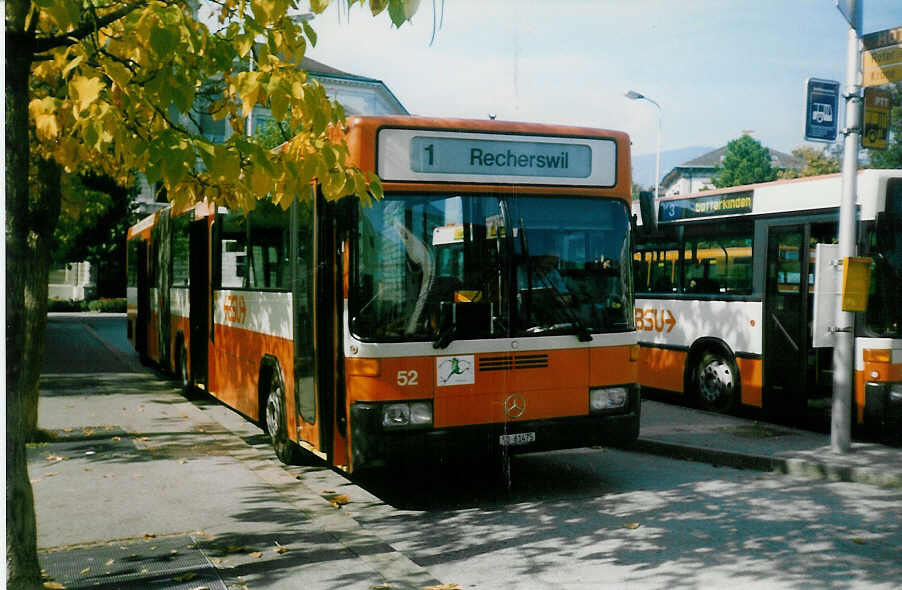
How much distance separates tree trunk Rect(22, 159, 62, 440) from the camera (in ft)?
29.4

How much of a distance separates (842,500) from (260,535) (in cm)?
469

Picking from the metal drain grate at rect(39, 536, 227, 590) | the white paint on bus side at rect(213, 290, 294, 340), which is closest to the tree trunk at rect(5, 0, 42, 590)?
the metal drain grate at rect(39, 536, 227, 590)

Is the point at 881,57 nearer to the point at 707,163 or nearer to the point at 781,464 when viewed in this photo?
the point at 781,464

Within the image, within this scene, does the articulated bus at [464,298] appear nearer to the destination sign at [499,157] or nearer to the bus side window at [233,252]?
the destination sign at [499,157]

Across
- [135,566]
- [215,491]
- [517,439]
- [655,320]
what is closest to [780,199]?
[655,320]

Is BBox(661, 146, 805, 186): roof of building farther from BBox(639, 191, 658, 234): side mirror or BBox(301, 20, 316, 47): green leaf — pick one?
BBox(301, 20, 316, 47): green leaf

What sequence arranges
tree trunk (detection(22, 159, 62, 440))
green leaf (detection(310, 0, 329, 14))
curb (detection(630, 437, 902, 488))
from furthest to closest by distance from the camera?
tree trunk (detection(22, 159, 62, 440)) < curb (detection(630, 437, 902, 488)) < green leaf (detection(310, 0, 329, 14))

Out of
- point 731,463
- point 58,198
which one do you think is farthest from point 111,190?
point 731,463

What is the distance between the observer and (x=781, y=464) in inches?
342

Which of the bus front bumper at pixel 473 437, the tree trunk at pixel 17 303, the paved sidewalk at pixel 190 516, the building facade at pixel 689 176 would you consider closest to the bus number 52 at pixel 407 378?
the bus front bumper at pixel 473 437

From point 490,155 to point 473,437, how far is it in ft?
7.37

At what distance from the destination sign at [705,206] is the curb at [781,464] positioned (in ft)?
12.6

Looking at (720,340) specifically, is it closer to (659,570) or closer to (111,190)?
(659,570)

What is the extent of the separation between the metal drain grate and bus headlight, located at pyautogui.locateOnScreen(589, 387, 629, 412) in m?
3.37
